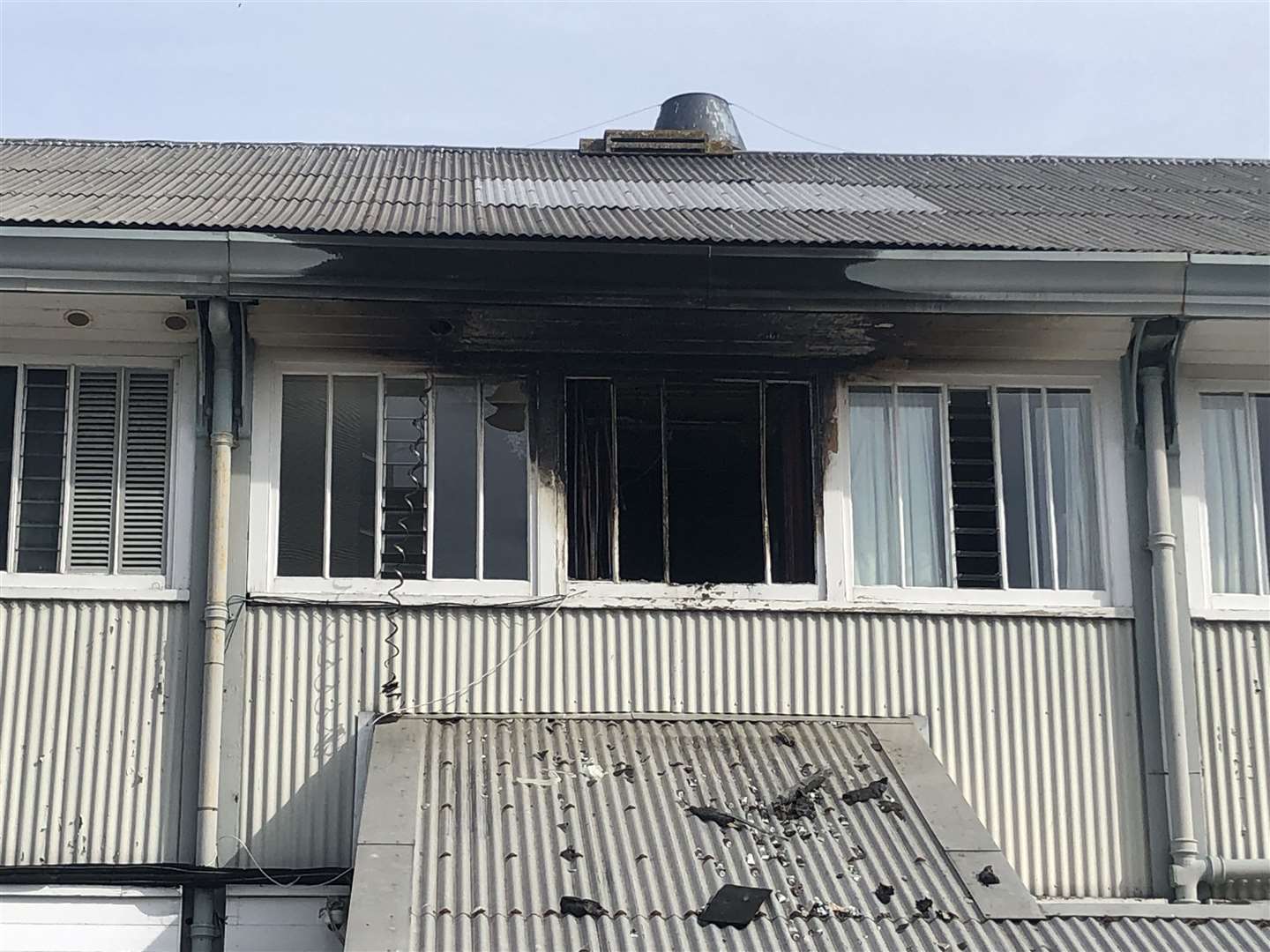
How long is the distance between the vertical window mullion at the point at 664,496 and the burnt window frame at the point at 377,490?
792 millimetres

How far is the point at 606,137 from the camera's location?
52.1 feet

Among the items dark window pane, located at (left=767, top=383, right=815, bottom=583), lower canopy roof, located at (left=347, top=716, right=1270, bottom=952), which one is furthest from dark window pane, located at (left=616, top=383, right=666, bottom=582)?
lower canopy roof, located at (left=347, top=716, right=1270, bottom=952)

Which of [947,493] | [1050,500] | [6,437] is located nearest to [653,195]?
[947,493]

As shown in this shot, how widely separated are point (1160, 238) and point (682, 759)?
4674 mm

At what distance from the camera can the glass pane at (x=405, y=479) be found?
1079 centimetres

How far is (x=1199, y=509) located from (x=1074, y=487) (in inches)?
32.3

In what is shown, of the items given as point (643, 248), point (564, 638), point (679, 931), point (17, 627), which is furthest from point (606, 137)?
point (679, 931)

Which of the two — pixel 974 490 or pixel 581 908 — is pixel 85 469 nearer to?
pixel 581 908

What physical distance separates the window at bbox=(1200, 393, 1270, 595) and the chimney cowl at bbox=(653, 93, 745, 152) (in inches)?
284

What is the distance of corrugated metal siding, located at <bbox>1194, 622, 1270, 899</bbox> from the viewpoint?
34.9ft

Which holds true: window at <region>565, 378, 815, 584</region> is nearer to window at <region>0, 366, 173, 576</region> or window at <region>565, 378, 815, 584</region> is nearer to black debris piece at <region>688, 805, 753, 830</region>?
black debris piece at <region>688, 805, 753, 830</region>

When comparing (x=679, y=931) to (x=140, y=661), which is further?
(x=140, y=661)

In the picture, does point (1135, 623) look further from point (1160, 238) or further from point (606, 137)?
point (606, 137)

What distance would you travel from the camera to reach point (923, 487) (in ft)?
37.0
